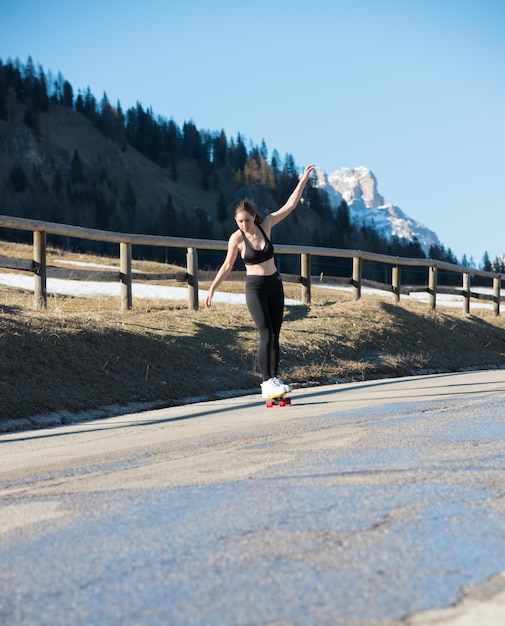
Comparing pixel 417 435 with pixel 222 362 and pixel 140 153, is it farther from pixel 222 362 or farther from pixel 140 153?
pixel 140 153

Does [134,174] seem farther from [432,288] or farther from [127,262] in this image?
[127,262]

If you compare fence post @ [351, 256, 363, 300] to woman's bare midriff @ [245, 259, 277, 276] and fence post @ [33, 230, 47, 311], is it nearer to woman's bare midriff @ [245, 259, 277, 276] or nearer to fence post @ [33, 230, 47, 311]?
fence post @ [33, 230, 47, 311]

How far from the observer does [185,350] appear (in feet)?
33.7

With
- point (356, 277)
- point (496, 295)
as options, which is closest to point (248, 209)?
point (356, 277)

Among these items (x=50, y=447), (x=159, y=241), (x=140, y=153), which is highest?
(x=140, y=153)

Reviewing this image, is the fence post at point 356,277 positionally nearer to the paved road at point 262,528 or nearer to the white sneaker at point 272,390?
the white sneaker at point 272,390

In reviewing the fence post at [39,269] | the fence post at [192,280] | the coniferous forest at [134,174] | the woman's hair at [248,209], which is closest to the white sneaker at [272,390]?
the woman's hair at [248,209]

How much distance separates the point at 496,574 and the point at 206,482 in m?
1.66

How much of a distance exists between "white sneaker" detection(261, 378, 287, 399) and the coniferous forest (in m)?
91.4

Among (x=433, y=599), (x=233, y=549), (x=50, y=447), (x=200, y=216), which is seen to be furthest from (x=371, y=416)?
(x=200, y=216)

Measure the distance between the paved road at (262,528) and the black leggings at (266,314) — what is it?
95.8 inches

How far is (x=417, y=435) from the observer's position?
5195 mm

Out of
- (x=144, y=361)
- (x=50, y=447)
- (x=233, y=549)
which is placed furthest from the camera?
(x=144, y=361)

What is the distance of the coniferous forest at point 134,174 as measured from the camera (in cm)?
12062
